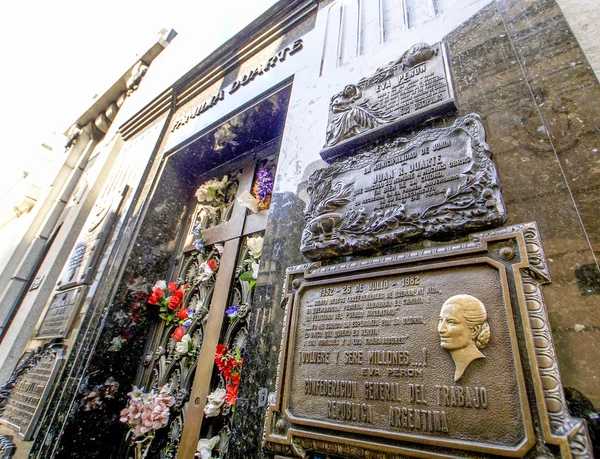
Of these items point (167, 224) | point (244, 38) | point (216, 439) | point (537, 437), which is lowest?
point (216, 439)

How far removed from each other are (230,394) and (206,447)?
1.25 feet

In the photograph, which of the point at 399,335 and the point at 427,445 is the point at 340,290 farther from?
the point at 427,445

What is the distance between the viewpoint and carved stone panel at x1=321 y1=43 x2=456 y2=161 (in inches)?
76.2

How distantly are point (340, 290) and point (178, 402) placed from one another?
2.14 meters

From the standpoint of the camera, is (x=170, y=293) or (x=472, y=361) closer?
(x=472, y=361)

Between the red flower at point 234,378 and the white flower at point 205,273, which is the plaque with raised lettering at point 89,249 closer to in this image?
the white flower at point 205,273

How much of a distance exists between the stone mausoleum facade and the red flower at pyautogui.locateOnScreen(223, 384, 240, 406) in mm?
57

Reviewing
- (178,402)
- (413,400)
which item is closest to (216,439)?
(178,402)

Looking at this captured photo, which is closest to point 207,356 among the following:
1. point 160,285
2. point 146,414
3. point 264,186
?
point 146,414

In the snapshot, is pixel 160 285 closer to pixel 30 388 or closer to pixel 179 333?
pixel 179 333

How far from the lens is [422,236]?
1547 mm

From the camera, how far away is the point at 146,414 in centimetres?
290

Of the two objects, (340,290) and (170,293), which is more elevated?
(170,293)

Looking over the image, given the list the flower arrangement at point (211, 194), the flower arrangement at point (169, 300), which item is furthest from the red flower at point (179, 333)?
the flower arrangement at point (211, 194)
